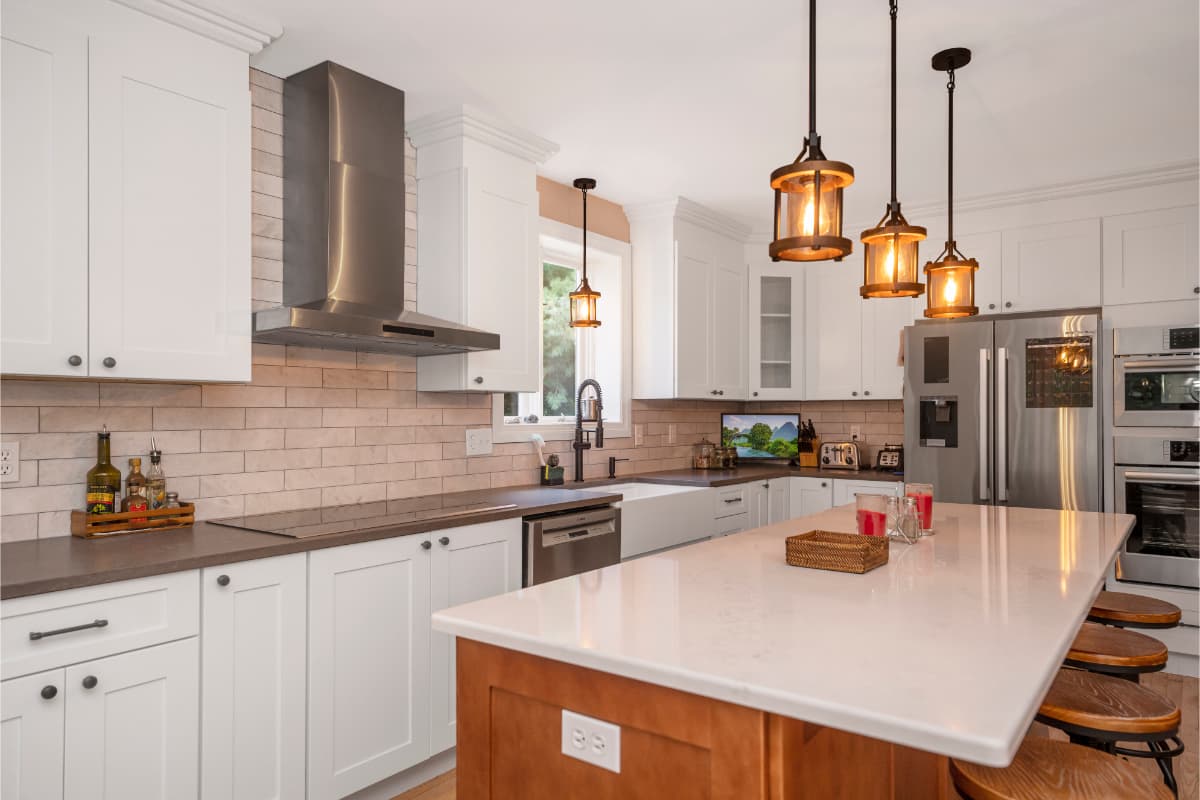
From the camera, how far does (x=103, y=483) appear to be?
2326 millimetres

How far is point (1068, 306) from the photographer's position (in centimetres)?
427

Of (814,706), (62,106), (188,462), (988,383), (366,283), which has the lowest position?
(814,706)

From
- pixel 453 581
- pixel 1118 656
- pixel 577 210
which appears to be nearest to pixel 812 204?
pixel 1118 656

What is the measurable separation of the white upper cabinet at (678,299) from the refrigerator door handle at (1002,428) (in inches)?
64.5

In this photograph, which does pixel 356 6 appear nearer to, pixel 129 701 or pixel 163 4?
pixel 163 4

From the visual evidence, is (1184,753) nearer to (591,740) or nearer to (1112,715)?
(1112,715)

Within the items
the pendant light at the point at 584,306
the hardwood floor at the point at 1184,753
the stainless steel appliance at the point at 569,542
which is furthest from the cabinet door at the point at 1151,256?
the stainless steel appliance at the point at 569,542

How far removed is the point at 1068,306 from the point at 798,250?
3324 mm

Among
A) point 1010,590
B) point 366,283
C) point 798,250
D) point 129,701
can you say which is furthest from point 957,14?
point 129,701

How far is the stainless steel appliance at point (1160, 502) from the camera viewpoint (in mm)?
3795

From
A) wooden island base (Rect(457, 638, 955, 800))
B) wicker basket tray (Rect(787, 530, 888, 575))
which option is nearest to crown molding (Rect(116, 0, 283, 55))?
wooden island base (Rect(457, 638, 955, 800))

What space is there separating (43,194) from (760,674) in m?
2.14

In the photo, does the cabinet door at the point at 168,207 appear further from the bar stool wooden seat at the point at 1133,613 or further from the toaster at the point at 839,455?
the toaster at the point at 839,455

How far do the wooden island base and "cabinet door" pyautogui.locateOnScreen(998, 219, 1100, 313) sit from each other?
3488mm
